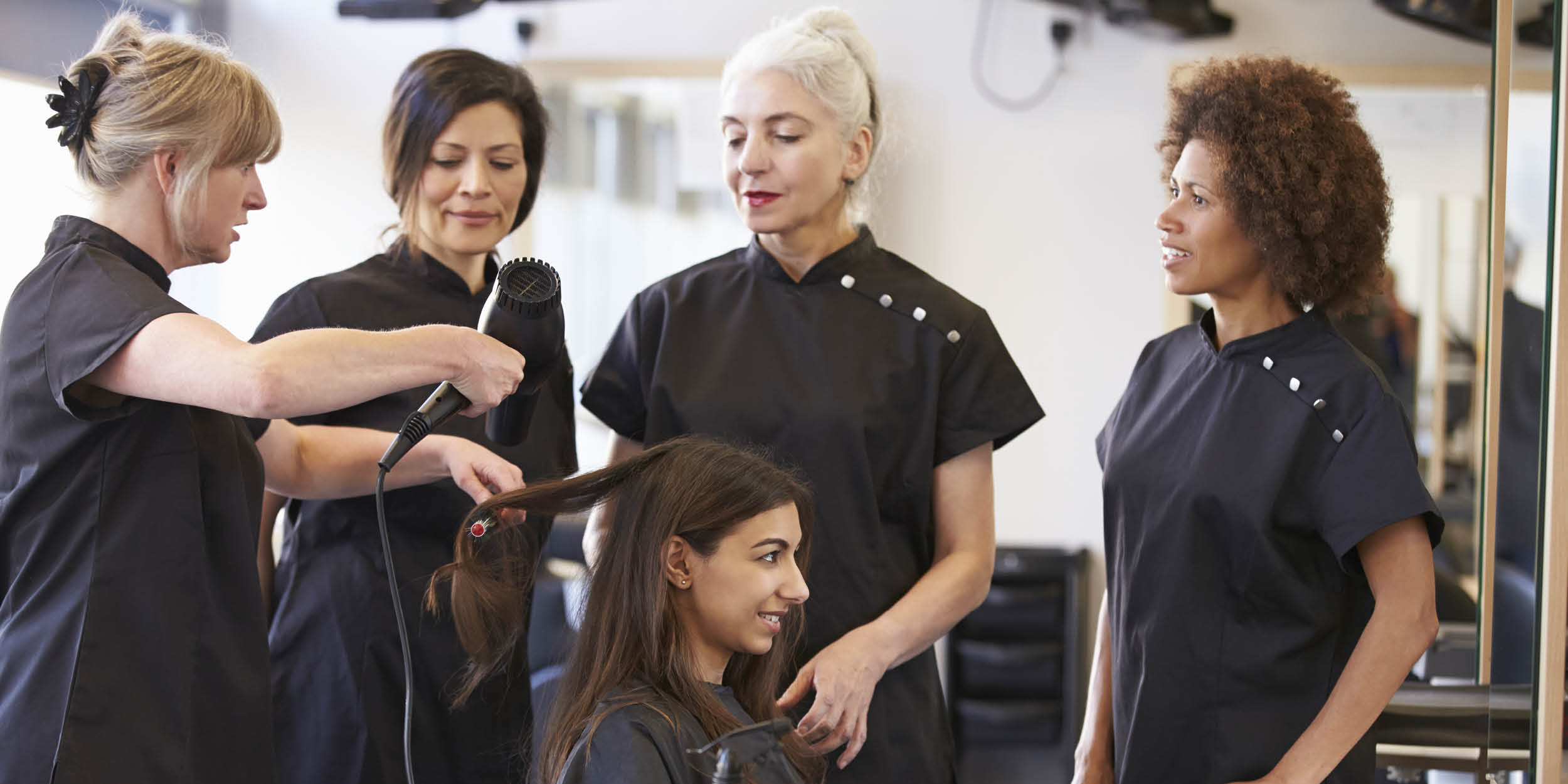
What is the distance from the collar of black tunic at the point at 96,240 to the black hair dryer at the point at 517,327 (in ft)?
1.03

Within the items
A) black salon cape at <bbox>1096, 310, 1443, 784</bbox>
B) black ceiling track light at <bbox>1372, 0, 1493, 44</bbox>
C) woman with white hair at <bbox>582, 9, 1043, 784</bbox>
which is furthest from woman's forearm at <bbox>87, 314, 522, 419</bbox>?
black ceiling track light at <bbox>1372, 0, 1493, 44</bbox>

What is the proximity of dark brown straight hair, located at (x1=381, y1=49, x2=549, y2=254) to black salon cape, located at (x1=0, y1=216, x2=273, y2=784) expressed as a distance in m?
0.60

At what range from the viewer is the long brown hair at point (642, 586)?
1.46 metres

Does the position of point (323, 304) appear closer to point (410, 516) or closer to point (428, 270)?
point (428, 270)

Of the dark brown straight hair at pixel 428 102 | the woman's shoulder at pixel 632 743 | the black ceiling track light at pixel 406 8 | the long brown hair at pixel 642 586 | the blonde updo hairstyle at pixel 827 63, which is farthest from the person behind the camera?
the black ceiling track light at pixel 406 8

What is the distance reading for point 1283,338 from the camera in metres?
1.64

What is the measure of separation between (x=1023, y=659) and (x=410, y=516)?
308cm

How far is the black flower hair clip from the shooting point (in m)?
1.41

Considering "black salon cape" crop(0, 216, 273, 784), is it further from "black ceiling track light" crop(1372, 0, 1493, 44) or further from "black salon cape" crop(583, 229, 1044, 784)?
"black ceiling track light" crop(1372, 0, 1493, 44)

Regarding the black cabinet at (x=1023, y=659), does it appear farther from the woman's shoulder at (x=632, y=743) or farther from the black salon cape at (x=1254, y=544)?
the woman's shoulder at (x=632, y=743)

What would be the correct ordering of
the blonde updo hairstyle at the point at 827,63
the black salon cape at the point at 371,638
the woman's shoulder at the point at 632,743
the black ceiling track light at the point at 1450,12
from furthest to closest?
the black ceiling track light at the point at 1450,12 → the black salon cape at the point at 371,638 → the blonde updo hairstyle at the point at 827,63 → the woman's shoulder at the point at 632,743

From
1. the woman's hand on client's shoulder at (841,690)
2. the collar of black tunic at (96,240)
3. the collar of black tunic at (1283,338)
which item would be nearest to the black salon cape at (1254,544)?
the collar of black tunic at (1283,338)

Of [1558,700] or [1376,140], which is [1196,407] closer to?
[1558,700]

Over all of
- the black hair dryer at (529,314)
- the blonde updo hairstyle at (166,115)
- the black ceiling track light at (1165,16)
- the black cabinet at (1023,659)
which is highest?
the black ceiling track light at (1165,16)
